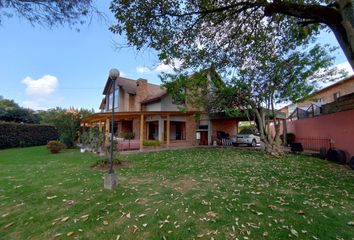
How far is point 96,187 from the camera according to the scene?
6297 millimetres

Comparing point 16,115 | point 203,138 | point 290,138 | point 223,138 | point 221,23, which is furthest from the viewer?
point 16,115

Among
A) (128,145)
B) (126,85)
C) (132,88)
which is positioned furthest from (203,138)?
(126,85)

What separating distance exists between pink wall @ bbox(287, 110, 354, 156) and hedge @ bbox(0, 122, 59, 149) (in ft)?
84.1

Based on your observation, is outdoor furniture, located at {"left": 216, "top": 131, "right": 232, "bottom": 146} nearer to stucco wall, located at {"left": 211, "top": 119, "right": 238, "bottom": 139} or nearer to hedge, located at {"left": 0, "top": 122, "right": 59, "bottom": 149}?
stucco wall, located at {"left": 211, "top": 119, "right": 238, "bottom": 139}

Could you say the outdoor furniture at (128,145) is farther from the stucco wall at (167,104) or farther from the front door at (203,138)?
the front door at (203,138)

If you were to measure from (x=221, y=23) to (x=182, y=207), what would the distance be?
20.0ft

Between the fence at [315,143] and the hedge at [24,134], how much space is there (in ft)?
83.2

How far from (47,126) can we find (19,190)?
19.9 m

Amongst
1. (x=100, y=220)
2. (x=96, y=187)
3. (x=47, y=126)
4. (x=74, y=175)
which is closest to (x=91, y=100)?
(x=47, y=126)

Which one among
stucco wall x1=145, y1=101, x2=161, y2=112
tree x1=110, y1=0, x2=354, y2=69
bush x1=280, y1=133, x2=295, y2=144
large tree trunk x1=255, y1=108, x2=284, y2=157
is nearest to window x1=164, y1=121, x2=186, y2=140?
stucco wall x1=145, y1=101, x2=161, y2=112

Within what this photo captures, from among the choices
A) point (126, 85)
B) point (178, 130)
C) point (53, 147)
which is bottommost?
point (53, 147)

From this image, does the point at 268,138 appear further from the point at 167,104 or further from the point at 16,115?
the point at 16,115

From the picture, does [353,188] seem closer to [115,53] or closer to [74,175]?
[115,53]

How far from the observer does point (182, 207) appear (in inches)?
183
